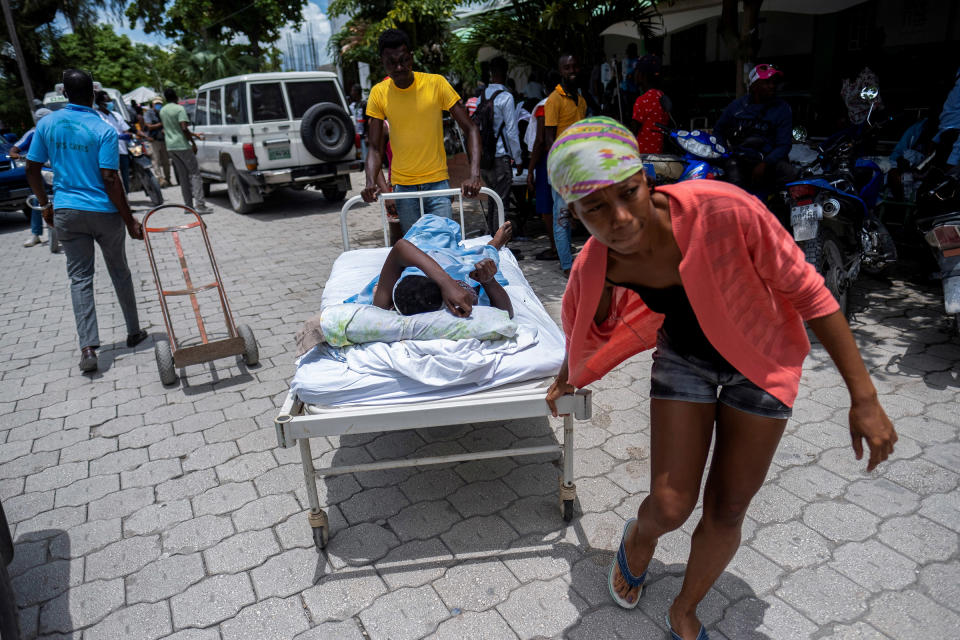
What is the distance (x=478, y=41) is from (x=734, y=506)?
30.7ft

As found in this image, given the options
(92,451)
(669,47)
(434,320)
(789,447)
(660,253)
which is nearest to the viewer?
(660,253)

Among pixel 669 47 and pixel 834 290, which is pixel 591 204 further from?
pixel 669 47

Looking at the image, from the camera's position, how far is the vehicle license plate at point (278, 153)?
10180mm

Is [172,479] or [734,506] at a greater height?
[734,506]

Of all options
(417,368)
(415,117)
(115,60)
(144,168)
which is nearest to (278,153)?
(144,168)

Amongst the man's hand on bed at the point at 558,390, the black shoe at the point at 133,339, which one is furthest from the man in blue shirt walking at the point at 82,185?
the man's hand on bed at the point at 558,390

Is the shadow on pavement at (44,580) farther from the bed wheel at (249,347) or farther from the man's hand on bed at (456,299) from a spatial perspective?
the man's hand on bed at (456,299)

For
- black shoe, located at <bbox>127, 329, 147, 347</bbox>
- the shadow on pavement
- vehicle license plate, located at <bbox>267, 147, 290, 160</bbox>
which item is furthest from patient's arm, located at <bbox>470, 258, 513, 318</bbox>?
vehicle license plate, located at <bbox>267, 147, 290, 160</bbox>

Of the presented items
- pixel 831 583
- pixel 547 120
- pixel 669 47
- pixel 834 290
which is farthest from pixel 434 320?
pixel 669 47

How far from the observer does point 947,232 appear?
13.3 ft

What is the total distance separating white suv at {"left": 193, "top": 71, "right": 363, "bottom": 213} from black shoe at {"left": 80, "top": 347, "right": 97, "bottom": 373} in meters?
5.85

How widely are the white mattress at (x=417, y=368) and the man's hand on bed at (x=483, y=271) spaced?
460 mm

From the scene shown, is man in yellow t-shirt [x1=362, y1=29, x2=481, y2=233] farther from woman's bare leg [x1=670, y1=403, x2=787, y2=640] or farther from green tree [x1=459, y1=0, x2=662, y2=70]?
green tree [x1=459, y1=0, x2=662, y2=70]

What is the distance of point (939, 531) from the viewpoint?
8.94ft
